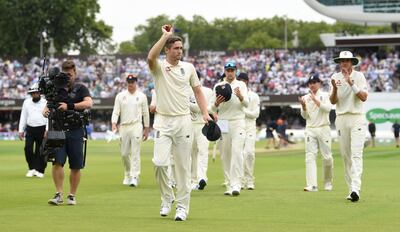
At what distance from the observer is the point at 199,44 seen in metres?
162

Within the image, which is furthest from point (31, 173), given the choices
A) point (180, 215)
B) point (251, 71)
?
point (251, 71)

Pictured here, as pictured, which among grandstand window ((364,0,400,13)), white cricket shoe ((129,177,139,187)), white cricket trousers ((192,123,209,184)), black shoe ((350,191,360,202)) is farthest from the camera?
grandstand window ((364,0,400,13))

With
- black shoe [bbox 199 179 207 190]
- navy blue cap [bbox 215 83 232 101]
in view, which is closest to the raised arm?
navy blue cap [bbox 215 83 232 101]

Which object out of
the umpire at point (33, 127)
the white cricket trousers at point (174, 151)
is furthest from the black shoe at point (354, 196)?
the umpire at point (33, 127)

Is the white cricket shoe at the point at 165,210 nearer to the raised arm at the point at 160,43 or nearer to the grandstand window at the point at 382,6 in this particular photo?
the raised arm at the point at 160,43

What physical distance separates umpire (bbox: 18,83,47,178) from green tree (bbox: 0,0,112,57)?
74.9 m

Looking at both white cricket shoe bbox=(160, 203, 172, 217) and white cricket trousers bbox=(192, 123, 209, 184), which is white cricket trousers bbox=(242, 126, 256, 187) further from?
white cricket shoe bbox=(160, 203, 172, 217)

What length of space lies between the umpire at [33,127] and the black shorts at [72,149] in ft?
27.6

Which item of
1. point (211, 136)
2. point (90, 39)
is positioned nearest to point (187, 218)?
point (211, 136)

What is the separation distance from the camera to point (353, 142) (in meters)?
17.0

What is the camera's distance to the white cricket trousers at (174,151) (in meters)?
14.0

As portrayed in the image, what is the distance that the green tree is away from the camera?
3871 inches

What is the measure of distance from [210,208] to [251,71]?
62.0 m

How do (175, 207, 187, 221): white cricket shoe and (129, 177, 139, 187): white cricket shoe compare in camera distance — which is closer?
(175, 207, 187, 221): white cricket shoe
